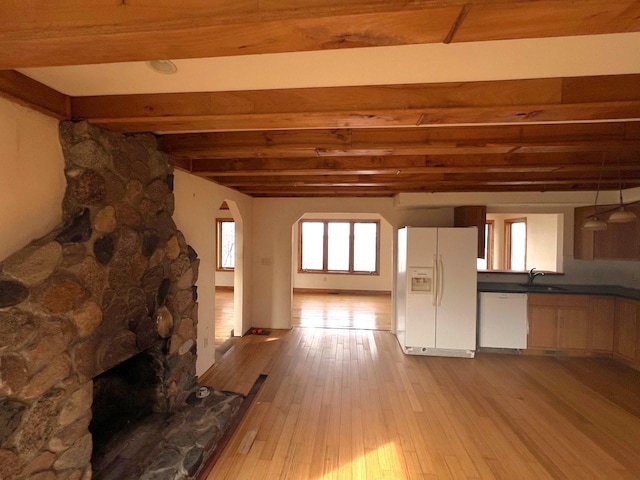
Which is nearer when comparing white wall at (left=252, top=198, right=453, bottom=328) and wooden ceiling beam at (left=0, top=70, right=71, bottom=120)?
wooden ceiling beam at (left=0, top=70, right=71, bottom=120)

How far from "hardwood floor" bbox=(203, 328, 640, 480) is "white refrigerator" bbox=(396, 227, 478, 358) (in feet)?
0.76

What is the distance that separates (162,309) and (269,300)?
2.79m

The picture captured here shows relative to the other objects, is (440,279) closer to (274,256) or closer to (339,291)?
(274,256)

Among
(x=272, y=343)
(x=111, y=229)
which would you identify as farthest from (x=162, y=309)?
(x=272, y=343)

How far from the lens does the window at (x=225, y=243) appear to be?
8594 millimetres

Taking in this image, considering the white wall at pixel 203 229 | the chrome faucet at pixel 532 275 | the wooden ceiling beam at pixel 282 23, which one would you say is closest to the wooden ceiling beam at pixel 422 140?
the white wall at pixel 203 229

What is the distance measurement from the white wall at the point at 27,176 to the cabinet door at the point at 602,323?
5744mm

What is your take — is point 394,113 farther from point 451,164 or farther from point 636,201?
point 636,201

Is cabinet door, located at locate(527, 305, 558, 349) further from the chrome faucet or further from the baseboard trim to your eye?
the baseboard trim

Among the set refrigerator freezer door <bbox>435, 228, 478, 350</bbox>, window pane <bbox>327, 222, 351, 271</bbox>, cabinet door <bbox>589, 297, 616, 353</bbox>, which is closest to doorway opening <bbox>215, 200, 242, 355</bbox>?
window pane <bbox>327, 222, 351, 271</bbox>


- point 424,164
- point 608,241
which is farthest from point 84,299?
point 608,241

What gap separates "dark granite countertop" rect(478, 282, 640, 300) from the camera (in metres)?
3.98

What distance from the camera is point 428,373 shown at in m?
3.55

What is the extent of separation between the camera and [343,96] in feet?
5.11
